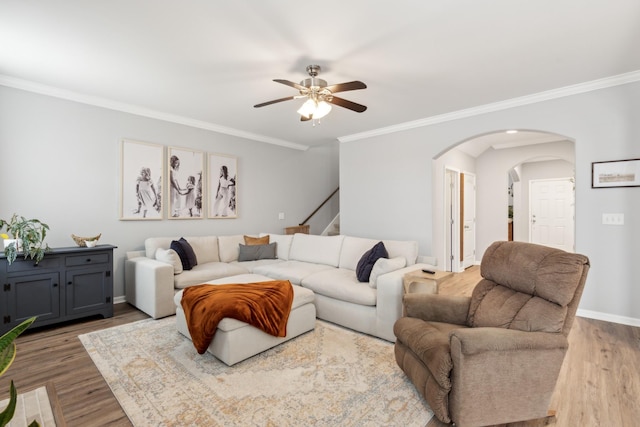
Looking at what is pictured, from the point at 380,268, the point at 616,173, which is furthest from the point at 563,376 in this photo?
the point at 616,173

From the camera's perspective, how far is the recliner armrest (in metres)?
1.60

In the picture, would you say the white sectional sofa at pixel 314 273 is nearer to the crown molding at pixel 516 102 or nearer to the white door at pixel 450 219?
the crown molding at pixel 516 102

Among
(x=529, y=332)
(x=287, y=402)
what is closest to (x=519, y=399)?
(x=529, y=332)

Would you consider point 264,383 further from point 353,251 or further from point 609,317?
point 609,317

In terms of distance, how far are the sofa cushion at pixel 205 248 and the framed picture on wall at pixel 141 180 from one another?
1.98 ft

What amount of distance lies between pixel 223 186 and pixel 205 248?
3.78 ft

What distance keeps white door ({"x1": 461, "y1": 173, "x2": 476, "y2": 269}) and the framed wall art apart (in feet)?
9.48

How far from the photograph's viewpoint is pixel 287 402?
6.48ft

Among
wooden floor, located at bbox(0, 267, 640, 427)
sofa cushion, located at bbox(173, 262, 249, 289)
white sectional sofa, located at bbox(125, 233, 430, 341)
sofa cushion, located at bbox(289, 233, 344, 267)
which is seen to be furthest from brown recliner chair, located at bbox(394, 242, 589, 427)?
sofa cushion, located at bbox(173, 262, 249, 289)

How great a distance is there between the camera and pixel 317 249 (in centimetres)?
443

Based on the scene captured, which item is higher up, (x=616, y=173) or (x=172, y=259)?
(x=616, y=173)

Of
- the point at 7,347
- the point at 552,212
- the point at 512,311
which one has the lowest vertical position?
the point at 512,311

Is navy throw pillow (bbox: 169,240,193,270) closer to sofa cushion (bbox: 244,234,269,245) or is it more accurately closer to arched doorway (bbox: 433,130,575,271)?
sofa cushion (bbox: 244,234,269,245)

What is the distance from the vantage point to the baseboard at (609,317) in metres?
3.22
